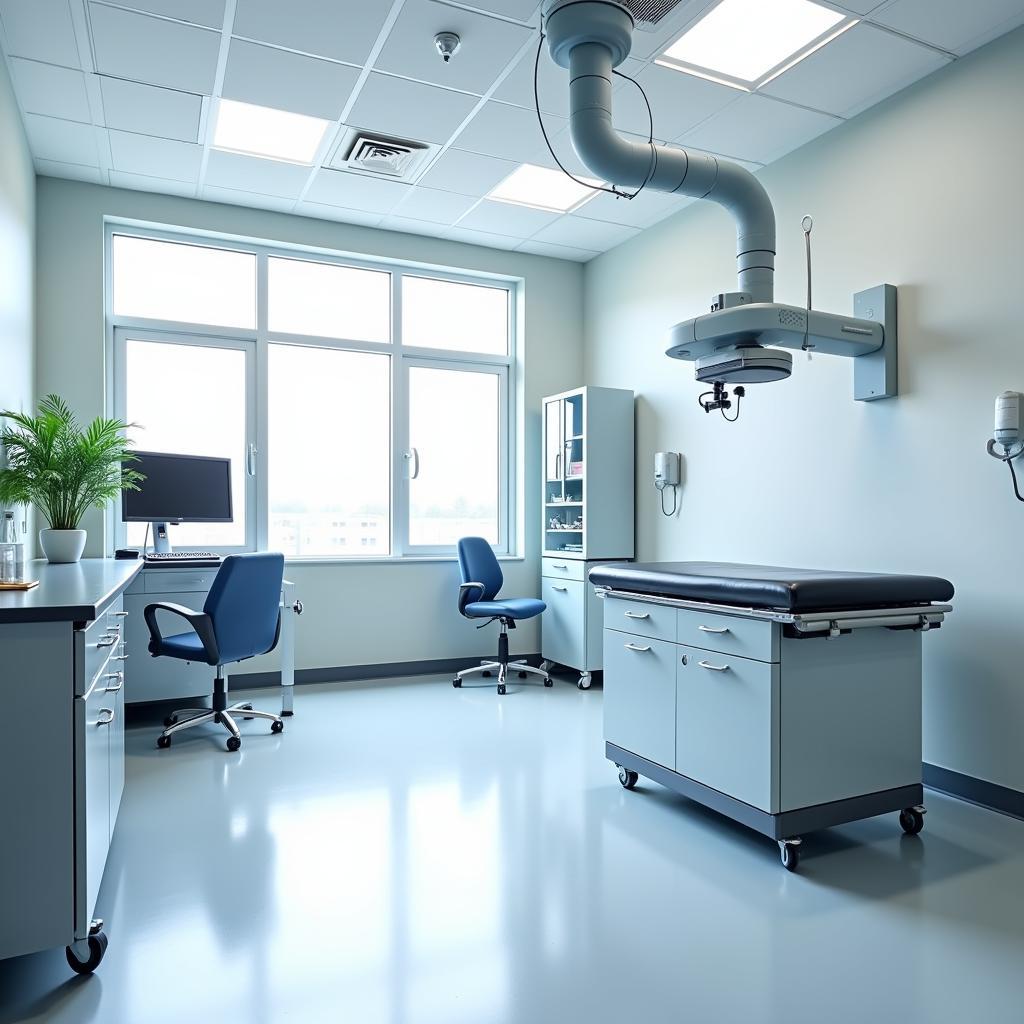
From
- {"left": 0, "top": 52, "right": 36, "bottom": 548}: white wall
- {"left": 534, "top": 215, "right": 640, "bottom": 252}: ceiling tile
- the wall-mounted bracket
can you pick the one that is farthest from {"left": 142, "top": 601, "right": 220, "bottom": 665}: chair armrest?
{"left": 534, "top": 215, "right": 640, "bottom": 252}: ceiling tile

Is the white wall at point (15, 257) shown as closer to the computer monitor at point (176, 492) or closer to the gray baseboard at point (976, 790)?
the computer monitor at point (176, 492)

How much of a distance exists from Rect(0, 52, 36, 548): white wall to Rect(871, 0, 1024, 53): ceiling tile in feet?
11.9

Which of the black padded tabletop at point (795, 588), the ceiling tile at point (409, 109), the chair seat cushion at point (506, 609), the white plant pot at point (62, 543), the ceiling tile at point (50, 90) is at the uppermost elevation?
the ceiling tile at point (50, 90)

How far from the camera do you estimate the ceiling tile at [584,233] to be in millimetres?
5215

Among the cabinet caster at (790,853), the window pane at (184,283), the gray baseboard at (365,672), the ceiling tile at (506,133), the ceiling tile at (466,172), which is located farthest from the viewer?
the gray baseboard at (365,672)

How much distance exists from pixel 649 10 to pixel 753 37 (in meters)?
0.58

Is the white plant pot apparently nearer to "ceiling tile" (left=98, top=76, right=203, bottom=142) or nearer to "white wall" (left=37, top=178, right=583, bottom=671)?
"white wall" (left=37, top=178, right=583, bottom=671)

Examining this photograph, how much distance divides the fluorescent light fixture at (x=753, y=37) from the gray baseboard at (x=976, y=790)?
9.94 feet

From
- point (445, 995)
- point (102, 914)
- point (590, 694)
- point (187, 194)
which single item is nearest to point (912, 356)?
point (590, 694)

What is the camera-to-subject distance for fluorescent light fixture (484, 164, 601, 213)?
4.54 m

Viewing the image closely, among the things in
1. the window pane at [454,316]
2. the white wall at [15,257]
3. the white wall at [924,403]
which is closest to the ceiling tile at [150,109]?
the white wall at [15,257]

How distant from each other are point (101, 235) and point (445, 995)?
178 inches

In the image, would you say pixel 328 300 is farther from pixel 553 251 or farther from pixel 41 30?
pixel 41 30

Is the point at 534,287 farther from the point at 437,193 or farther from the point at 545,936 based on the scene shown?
the point at 545,936
